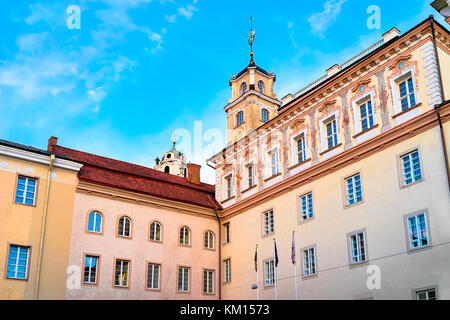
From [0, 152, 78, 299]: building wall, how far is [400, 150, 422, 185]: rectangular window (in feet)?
61.8

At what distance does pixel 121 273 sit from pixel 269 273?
→ 901 cm

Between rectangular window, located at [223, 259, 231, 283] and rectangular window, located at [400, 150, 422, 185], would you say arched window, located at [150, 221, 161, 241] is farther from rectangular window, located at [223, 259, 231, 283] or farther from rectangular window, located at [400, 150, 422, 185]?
rectangular window, located at [400, 150, 422, 185]

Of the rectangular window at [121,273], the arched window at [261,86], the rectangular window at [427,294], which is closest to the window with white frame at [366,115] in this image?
the rectangular window at [427,294]

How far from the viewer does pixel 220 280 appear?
118 feet

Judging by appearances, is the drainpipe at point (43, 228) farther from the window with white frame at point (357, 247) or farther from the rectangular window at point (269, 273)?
the window with white frame at point (357, 247)

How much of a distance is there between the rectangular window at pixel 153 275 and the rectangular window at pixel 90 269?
11.6 ft

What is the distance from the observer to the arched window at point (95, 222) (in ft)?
103

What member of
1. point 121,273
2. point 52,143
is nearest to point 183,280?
point 121,273

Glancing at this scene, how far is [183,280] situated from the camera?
34250mm

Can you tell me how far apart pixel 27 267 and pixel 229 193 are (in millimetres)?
15340

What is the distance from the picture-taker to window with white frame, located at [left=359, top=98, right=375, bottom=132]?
27891mm
